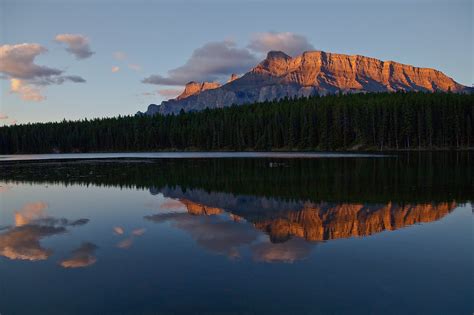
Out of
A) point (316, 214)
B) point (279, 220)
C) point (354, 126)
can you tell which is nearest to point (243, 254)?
point (279, 220)

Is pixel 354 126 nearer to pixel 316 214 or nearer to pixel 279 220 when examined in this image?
pixel 316 214

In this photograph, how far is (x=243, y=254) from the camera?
1683 centimetres

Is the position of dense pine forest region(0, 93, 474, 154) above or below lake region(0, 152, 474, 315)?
above

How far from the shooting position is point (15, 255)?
17.5 meters

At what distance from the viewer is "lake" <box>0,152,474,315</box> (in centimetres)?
1196

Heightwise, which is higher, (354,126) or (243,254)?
(354,126)

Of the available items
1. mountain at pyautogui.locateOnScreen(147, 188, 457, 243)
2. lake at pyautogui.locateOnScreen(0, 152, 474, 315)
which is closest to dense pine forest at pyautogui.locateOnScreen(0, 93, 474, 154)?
lake at pyautogui.locateOnScreen(0, 152, 474, 315)

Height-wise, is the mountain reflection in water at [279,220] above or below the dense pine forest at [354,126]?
below

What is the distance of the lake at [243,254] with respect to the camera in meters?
12.0

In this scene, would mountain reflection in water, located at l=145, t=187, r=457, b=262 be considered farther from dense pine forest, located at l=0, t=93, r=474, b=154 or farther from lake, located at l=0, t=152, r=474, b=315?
dense pine forest, located at l=0, t=93, r=474, b=154

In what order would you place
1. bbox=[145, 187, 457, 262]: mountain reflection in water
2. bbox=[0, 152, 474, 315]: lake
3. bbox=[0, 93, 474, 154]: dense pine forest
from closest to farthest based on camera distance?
bbox=[0, 152, 474, 315]: lake < bbox=[145, 187, 457, 262]: mountain reflection in water < bbox=[0, 93, 474, 154]: dense pine forest

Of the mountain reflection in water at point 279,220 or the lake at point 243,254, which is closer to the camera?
the lake at point 243,254

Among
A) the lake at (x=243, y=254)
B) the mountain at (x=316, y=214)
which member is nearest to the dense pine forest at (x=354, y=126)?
the lake at (x=243, y=254)

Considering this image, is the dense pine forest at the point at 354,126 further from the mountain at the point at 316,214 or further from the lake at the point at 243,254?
the mountain at the point at 316,214
